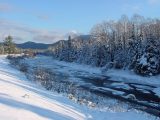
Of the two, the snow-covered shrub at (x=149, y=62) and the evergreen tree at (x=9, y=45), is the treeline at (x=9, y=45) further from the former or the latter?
the snow-covered shrub at (x=149, y=62)

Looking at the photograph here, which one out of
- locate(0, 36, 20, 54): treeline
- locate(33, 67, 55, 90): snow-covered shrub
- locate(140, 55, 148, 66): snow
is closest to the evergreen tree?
locate(0, 36, 20, 54): treeline

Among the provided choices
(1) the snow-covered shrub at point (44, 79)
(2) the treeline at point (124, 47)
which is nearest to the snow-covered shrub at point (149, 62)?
(2) the treeline at point (124, 47)

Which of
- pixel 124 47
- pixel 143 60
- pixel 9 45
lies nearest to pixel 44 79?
pixel 143 60

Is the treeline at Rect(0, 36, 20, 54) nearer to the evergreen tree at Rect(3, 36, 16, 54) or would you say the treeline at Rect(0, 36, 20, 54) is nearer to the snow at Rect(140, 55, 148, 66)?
the evergreen tree at Rect(3, 36, 16, 54)

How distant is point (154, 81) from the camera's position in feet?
194

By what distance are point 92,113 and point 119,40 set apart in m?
71.1

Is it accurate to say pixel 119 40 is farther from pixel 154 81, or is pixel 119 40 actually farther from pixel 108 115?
pixel 108 115

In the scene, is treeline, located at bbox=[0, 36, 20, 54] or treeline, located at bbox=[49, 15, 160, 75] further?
treeline, located at bbox=[0, 36, 20, 54]

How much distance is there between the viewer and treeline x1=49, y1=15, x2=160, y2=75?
65688 mm

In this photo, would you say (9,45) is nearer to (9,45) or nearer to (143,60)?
(9,45)

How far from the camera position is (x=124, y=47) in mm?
81750

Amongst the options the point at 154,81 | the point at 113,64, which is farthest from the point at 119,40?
the point at 154,81

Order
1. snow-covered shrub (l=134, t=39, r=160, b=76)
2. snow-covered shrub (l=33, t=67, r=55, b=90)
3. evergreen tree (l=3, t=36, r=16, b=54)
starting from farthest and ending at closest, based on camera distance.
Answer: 1. evergreen tree (l=3, t=36, r=16, b=54)
2. snow-covered shrub (l=134, t=39, r=160, b=76)
3. snow-covered shrub (l=33, t=67, r=55, b=90)

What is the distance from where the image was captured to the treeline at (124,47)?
65.7 m
